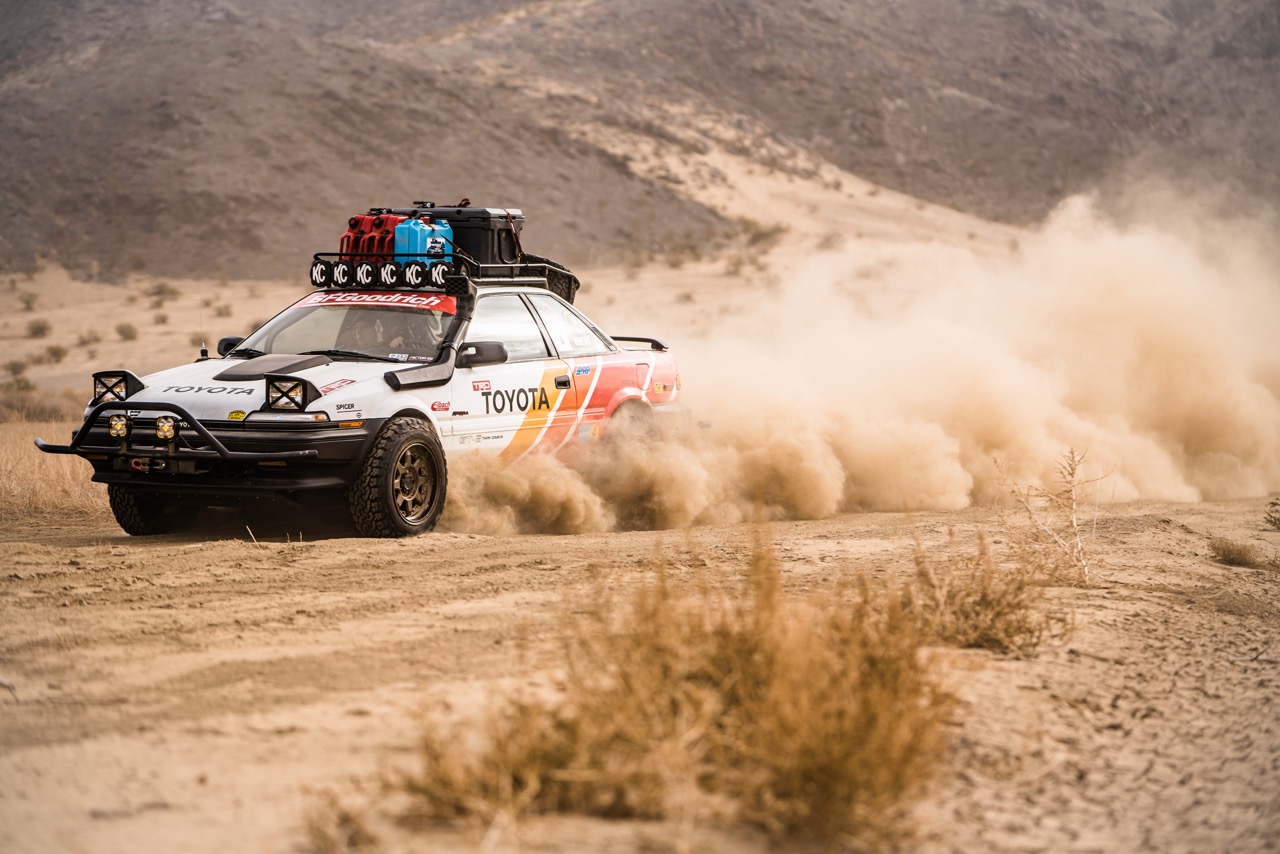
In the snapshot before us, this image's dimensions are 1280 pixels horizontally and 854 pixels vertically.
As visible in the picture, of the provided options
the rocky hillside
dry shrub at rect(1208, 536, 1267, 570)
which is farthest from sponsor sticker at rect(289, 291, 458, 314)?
the rocky hillside

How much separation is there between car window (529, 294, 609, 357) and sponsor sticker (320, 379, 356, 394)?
1.89m

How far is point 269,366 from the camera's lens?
8.75m

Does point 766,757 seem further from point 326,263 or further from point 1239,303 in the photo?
point 1239,303

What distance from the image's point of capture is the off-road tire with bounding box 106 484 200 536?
9.09m

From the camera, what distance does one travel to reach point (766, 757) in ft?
14.3

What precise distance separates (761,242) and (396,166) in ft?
38.2

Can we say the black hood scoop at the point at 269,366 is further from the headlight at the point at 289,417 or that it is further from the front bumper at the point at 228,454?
the front bumper at the point at 228,454

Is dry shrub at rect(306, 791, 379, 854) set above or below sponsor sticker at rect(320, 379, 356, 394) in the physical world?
below

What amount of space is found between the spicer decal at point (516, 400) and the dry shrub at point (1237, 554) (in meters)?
4.70

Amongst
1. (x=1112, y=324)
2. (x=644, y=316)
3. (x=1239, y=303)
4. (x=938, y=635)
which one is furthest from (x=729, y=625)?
(x=644, y=316)

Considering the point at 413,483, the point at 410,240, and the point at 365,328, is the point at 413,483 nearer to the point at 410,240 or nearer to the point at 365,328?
the point at 365,328

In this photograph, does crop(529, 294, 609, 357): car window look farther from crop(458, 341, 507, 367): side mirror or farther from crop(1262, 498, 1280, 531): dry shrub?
crop(1262, 498, 1280, 531): dry shrub

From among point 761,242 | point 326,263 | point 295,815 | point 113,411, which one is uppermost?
point 761,242

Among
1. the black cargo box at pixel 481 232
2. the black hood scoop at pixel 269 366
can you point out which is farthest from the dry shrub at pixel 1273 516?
the black hood scoop at pixel 269 366
